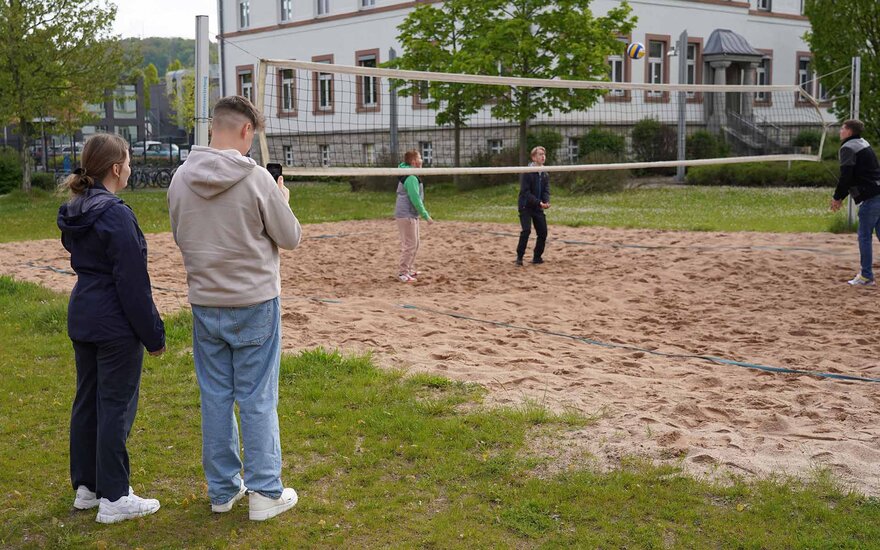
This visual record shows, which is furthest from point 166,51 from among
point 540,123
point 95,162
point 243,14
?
point 95,162

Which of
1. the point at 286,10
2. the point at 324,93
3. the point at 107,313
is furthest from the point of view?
the point at 286,10

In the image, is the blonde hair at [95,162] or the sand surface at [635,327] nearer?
the blonde hair at [95,162]

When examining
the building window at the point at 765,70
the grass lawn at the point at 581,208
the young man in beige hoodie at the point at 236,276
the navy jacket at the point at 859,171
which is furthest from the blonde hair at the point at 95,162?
the building window at the point at 765,70

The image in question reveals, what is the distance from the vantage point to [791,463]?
5074mm

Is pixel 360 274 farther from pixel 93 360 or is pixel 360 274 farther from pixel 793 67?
pixel 793 67

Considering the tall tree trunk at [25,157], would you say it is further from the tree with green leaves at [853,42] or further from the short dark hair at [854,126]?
the short dark hair at [854,126]

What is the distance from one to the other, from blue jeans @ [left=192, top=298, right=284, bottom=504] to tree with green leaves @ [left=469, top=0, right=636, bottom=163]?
22.3m

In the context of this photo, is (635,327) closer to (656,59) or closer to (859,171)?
(859,171)

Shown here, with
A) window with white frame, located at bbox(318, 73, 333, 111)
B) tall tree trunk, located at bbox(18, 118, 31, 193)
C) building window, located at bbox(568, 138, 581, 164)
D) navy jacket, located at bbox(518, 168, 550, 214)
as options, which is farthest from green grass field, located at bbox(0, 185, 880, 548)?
tall tree trunk, located at bbox(18, 118, 31, 193)

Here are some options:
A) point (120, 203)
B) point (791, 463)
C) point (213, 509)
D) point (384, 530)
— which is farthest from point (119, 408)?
point (791, 463)

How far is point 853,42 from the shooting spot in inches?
1069

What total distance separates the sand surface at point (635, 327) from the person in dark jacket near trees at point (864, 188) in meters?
0.39

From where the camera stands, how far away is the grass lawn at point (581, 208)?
59.5 ft

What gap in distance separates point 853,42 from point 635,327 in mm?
21685
